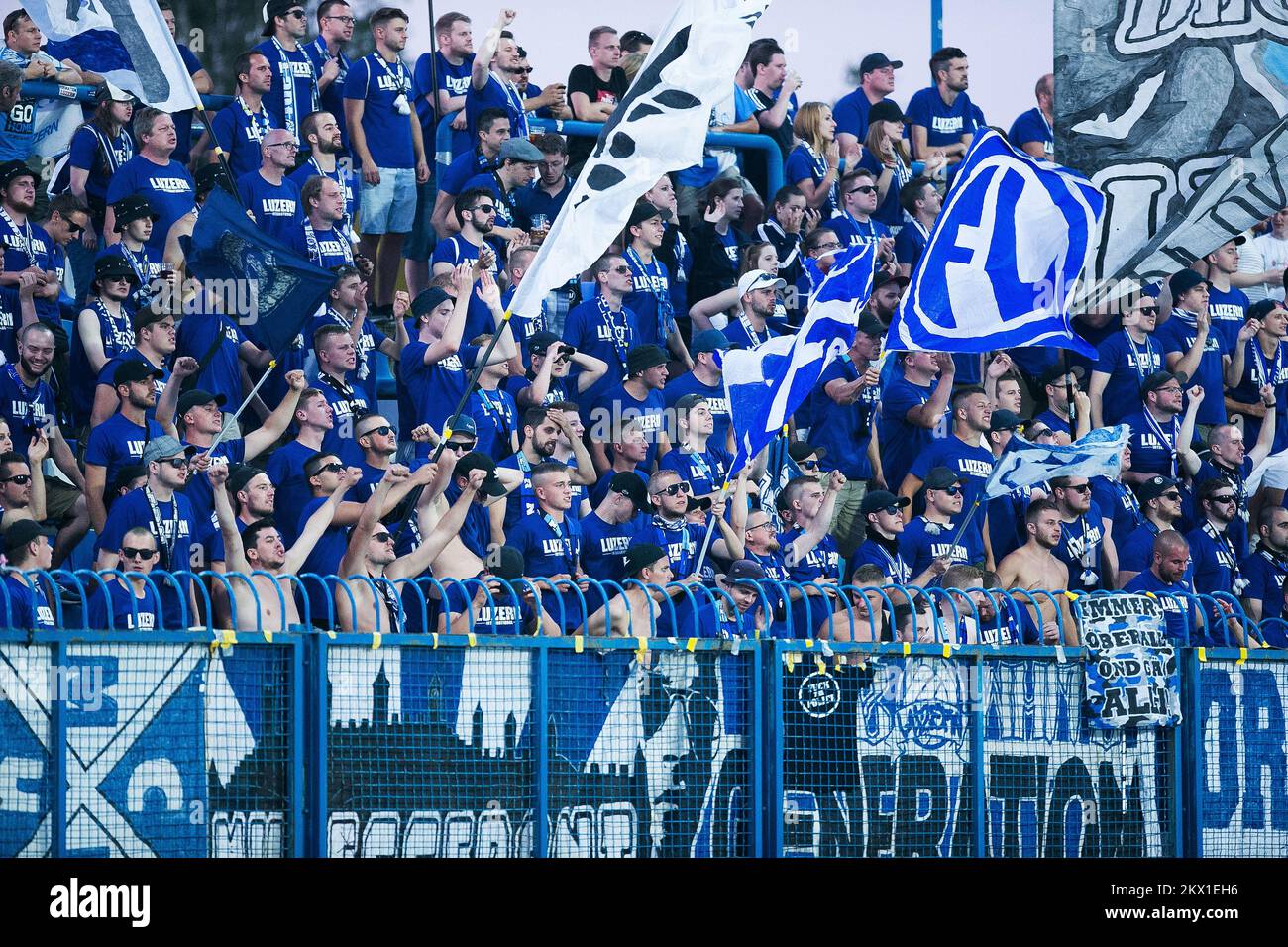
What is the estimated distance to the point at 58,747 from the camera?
9.07 metres

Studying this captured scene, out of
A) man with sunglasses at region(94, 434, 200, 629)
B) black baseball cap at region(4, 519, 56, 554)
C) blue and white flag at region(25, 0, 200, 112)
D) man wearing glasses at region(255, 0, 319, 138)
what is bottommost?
black baseball cap at region(4, 519, 56, 554)

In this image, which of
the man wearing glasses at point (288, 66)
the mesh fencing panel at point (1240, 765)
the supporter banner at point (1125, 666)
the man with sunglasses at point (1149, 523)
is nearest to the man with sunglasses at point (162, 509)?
the man wearing glasses at point (288, 66)

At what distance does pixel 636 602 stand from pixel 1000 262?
2897mm

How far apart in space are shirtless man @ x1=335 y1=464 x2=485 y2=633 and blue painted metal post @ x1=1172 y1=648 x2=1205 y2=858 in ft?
11.8

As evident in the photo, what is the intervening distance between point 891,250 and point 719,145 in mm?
1444

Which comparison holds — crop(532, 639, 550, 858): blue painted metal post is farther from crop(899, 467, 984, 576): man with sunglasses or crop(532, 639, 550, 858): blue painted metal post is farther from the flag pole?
crop(899, 467, 984, 576): man with sunglasses

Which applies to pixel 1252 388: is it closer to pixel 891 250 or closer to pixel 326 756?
pixel 891 250

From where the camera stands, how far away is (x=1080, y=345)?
1170cm

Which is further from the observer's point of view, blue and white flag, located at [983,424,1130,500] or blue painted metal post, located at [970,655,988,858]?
blue and white flag, located at [983,424,1130,500]

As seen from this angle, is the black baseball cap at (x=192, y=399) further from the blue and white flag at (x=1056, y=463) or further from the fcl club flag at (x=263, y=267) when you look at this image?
the blue and white flag at (x=1056, y=463)

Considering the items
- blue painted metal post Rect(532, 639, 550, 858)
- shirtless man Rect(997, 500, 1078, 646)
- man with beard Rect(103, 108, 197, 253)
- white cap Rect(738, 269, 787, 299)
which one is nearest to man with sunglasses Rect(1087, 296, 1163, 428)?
shirtless man Rect(997, 500, 1078, 646)

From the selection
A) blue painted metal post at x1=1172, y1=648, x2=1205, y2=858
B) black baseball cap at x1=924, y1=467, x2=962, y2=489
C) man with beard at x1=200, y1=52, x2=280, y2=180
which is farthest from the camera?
man with beard at x1=200, y1=52, x2=280, y2=180

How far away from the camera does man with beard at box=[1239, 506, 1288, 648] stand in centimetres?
1488
